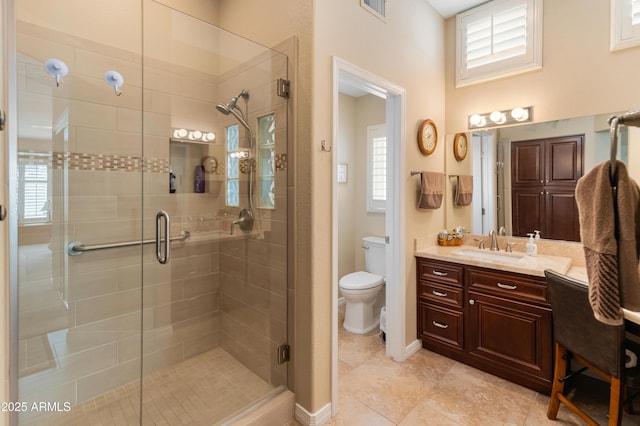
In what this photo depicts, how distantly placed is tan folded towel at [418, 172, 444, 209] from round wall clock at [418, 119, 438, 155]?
231mm

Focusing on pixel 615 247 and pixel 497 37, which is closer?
pixel 615 247

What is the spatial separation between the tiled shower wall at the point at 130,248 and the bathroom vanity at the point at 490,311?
1.34 metres

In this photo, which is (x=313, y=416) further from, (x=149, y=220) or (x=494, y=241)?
(x=494, y=241)

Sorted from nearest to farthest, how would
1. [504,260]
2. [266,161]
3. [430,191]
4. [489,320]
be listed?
→ [266,161] < [489,320] < [504,260] < [430,191]

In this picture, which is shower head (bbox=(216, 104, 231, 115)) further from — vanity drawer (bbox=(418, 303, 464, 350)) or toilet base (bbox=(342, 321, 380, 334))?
toilet base (bbox=(342, 321, 380, 334))

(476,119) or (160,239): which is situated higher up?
(476,119)

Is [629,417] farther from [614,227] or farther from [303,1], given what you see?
[303,1]

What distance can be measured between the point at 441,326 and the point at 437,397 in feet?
2.00

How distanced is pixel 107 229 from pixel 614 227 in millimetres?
2421

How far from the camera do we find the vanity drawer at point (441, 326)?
2428mm

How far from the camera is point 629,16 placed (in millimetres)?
2074

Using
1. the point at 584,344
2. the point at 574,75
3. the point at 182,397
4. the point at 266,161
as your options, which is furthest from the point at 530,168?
the point at 182,397

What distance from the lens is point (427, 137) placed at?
2.69 metres


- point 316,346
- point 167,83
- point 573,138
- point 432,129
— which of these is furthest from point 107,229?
point 573,138
